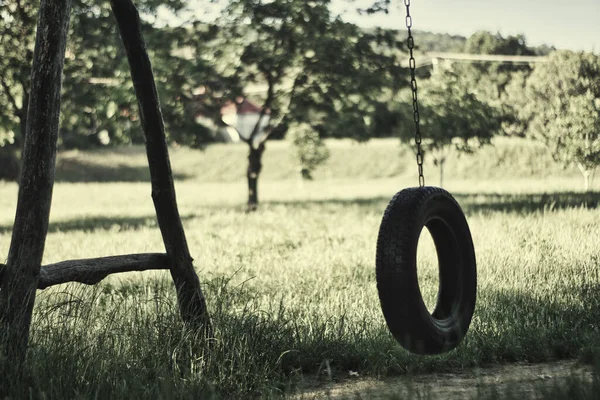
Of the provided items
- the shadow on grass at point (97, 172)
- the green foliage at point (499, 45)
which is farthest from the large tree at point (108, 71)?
the green foliage at point (499, 45)

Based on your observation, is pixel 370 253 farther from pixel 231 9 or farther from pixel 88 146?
pixel 88 146

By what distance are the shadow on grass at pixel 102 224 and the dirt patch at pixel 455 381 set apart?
11.7 meters

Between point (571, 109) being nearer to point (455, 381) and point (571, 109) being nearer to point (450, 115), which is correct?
point (450, 115)

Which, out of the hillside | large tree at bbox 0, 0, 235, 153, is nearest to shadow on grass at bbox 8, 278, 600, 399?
large tree at bbox 0, 0, 235, 153

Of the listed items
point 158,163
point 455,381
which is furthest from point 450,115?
point 455,381

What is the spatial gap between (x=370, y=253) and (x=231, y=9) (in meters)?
10.0

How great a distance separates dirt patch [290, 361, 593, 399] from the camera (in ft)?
16.2

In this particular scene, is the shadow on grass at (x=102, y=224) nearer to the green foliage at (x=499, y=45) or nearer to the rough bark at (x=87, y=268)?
the rough bark at (x=87, y=268)

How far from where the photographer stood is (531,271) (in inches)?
344

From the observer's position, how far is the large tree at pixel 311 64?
18984 mm

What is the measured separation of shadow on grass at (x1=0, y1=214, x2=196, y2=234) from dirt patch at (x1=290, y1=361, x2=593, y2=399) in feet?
38.2

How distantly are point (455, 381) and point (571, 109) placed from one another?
15531mm

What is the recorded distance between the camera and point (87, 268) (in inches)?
202

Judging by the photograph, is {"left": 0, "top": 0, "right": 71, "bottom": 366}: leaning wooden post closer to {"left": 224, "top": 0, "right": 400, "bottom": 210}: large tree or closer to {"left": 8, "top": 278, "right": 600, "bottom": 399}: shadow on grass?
{"left": 8, "top": 278, "right": 600, "bottom": 399}: shadow on grass
